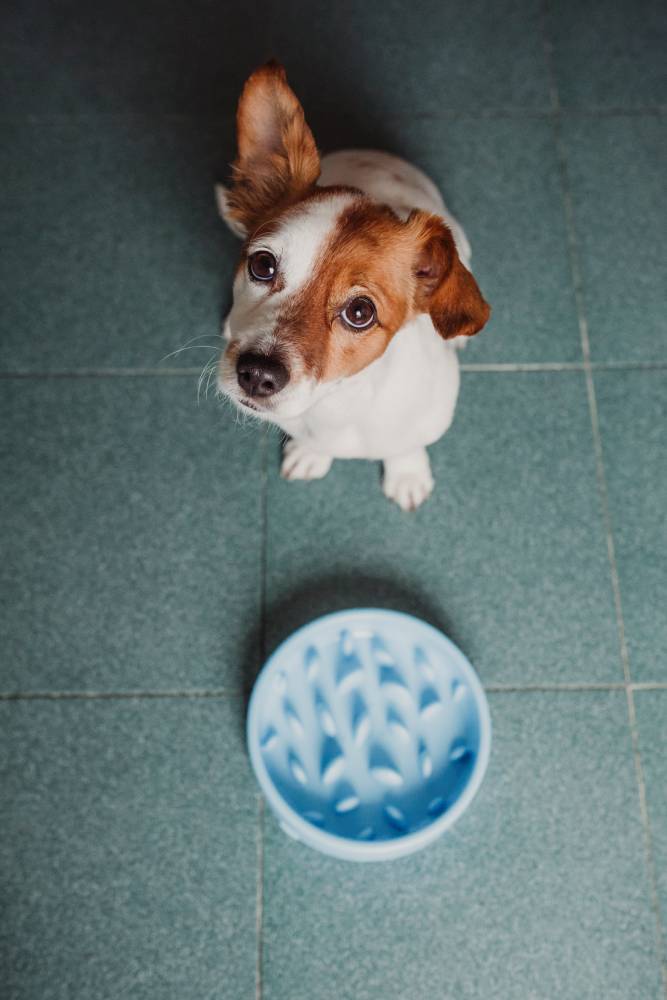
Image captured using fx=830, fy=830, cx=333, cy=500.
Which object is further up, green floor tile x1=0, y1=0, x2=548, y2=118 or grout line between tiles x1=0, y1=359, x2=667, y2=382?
green floor tile x1=0, y1=0, x2=548, y2=118

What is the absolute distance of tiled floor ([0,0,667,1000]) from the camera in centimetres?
196

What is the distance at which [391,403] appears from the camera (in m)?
1.71

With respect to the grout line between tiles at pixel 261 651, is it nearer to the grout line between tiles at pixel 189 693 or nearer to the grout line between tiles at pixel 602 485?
the grout line between tiles at pixel 189 693

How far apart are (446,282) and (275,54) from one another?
1.61 meters

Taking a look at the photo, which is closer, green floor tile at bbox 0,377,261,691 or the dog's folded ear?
the dog's folded ear

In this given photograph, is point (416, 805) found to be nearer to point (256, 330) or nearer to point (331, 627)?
point (331, 627)

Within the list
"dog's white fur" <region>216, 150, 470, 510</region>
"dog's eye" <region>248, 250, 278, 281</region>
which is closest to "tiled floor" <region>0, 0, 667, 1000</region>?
"dog's white fur" <region>216, 150, 470, 510</region>

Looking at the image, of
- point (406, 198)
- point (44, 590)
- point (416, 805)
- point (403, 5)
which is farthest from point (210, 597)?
point (403, 5)

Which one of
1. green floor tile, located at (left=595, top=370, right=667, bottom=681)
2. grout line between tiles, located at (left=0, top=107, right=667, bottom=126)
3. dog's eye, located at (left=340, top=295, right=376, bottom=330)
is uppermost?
dog's eye, located at (left=340, top=295, right=376, bottom=330)

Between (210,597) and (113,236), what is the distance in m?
1.13

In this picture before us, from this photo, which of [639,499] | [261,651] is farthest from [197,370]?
[639,499]

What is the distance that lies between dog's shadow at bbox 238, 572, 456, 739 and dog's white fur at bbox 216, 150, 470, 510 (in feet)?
0.95

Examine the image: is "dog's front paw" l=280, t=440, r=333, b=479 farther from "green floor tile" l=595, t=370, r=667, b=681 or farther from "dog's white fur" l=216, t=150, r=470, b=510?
"green floor tile" l=595, t=370, r=667, b=681

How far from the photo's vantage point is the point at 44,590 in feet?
7.22
